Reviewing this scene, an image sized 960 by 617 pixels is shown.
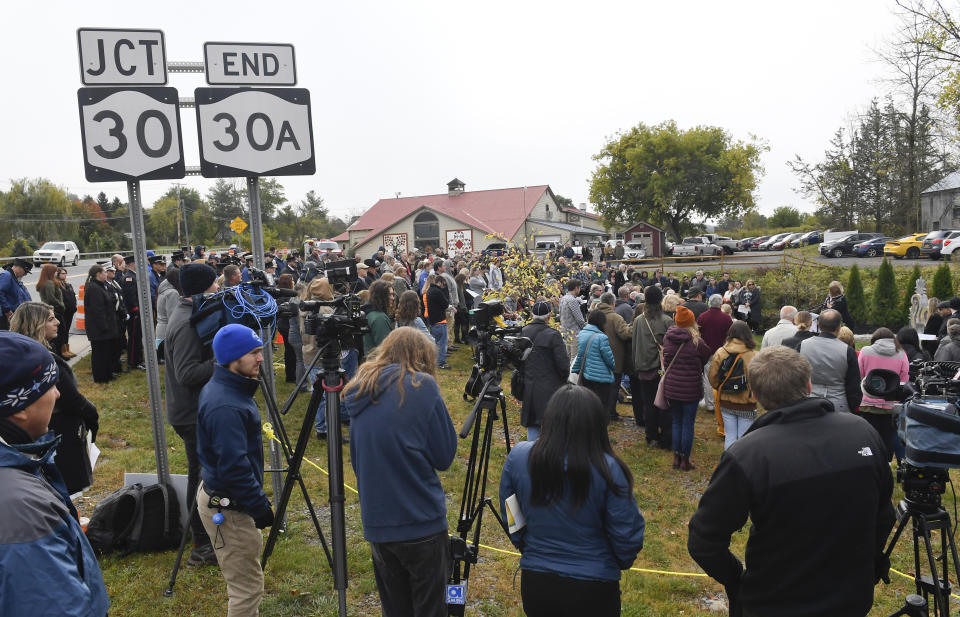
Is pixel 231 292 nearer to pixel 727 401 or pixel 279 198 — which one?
pixel 727 401

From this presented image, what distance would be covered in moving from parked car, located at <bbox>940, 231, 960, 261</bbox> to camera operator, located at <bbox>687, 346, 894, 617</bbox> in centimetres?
→ 3260

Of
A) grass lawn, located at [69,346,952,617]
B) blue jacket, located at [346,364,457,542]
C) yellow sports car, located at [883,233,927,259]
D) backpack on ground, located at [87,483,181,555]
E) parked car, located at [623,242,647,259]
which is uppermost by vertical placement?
parked car, located at [623,242,647,259]

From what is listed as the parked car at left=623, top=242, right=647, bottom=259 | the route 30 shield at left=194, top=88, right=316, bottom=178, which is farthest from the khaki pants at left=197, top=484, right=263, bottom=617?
the parked car at left=623, top=242, right=647, bottom=259

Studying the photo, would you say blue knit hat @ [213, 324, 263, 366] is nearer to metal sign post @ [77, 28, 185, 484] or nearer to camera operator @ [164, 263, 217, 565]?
camera operator @ [164, 263, 217, 565]

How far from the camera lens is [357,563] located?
4.54 metres

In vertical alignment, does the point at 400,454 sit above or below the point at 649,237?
below

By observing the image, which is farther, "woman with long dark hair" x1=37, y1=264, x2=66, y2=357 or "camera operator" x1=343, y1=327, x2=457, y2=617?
"woman with long dark hair" x1=37, y1=264, x2=66, y2=357

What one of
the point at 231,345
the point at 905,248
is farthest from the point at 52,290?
the point at 905,248

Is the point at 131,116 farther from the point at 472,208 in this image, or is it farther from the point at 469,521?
the point at 472,208

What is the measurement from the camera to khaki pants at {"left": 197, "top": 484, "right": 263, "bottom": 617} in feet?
10.6

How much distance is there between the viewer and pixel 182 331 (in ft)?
13.4

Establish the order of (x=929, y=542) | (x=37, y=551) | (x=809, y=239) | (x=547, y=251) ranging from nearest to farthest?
(x=37, y=551)
(x=929, y=542)
(x=547, y=251)
(x=809, y=239)

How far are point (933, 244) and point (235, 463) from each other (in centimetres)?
3623

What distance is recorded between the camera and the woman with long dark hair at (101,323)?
8.57 metres
